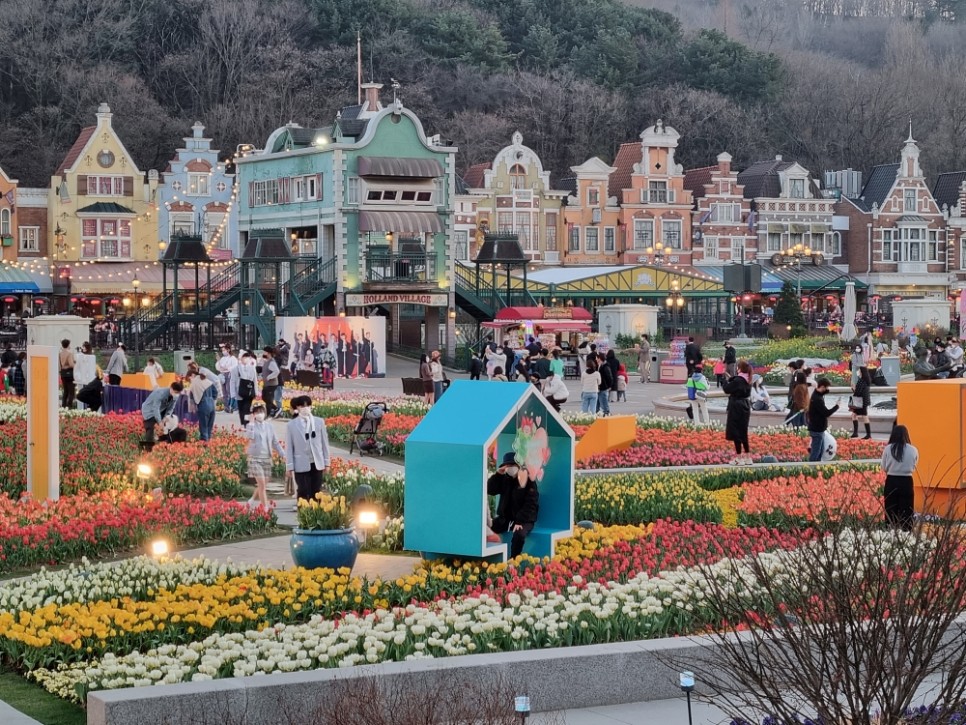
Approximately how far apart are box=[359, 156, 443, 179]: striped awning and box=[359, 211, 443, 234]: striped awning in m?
1.26

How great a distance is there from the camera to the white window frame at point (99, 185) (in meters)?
71.2

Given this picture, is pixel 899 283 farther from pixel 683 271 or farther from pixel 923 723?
pixel 923 723

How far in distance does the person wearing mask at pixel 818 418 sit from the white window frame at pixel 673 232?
178 feet

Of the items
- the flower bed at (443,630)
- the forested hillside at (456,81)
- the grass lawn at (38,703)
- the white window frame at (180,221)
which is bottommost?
the grass lawn at (38,703)

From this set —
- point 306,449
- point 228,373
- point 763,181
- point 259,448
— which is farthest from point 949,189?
point 306,449

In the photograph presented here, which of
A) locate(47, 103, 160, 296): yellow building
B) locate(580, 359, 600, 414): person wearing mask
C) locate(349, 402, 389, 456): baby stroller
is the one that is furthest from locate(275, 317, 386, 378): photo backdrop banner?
locate(47, 103, 160, 296): yellow building

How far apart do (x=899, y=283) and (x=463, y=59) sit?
1224 inches

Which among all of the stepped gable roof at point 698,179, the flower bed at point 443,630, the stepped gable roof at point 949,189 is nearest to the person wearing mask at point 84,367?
the flower bed at point 443,630

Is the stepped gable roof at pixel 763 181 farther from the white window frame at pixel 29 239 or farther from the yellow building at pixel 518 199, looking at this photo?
the white window frame at pixel 29 239

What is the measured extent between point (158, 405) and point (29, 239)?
49189mm

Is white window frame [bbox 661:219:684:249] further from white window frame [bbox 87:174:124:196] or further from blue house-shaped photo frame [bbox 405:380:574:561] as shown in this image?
blue house-shaped photo frame [bbox 405:380:574:561]

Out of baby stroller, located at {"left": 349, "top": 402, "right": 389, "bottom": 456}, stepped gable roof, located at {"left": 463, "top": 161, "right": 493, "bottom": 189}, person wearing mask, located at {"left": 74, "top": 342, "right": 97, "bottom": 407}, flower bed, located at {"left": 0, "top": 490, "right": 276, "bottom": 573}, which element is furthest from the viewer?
stepped gable roof, located at {"left": 463, "top": 161, "right": 493, "bottom": 189}

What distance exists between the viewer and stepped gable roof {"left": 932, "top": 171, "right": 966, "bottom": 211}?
8619 cm

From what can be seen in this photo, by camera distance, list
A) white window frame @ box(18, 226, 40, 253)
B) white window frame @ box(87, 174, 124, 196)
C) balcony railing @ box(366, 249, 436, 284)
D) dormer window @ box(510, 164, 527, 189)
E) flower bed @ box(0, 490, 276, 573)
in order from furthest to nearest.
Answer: dormer window @ box(510, 164, 527, 189) → white window frame @ box(87, 174, 124, 196) → white window frame @ box(18, 226, 40, 253) → balcony railing @ box(366, 249, 436, 284) → flower bed @ box(0, 490, 276, 573)
